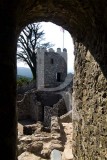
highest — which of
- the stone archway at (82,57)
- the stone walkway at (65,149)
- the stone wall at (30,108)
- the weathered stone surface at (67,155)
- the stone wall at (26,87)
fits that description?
the stone archway at (82,57)

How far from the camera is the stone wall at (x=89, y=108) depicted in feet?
12.3

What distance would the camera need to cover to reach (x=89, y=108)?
14.2 feet

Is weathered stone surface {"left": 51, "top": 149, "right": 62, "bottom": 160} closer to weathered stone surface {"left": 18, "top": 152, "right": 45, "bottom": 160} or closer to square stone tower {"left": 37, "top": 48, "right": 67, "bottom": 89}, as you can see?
weathered stone surface {"left": 18, "top": 152, "right": 45, "bottom": 160}

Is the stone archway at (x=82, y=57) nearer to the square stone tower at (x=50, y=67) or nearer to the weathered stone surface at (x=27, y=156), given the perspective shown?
the weathered stone surface at (x=27, y=156)

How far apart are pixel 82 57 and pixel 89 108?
0.81m

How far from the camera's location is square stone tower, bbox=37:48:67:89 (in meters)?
30.4

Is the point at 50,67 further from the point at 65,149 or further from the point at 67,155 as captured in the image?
the point at 67,155

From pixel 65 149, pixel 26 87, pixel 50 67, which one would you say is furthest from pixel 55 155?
pixel 50 67

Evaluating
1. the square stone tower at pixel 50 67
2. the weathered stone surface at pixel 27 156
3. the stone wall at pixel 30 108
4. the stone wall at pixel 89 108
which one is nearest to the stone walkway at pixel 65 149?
the weathered stone surface at pixel 27 156

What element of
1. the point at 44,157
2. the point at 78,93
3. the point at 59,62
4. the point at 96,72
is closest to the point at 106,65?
the point at 96,72

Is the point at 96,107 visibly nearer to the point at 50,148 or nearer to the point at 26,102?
the point at 50,148

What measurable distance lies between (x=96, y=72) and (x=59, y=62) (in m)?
27.1

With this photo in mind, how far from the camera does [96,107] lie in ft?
13.0

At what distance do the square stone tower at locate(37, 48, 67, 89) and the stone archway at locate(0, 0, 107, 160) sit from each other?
986 inches
